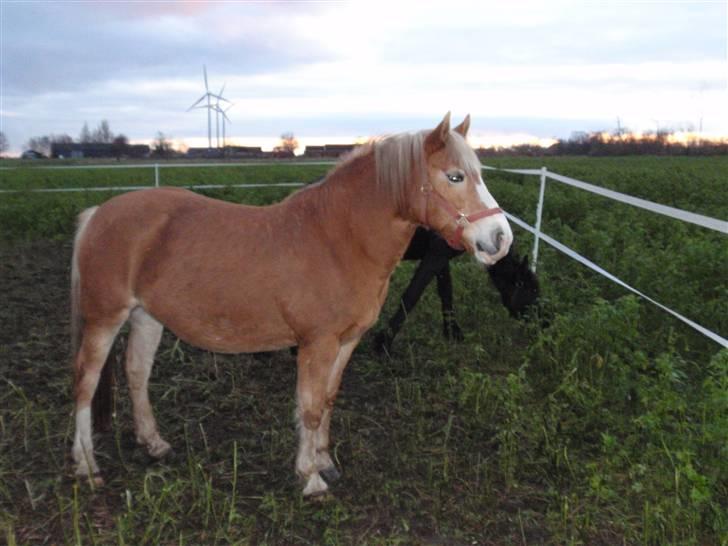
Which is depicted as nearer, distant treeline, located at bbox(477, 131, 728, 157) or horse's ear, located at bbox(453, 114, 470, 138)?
horse's ear, located at bbox(453, 114, 470, 138)

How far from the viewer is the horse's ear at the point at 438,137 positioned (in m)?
3.06

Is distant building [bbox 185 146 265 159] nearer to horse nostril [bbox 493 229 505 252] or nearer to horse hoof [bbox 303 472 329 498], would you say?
horse hoof [bbox 303 472 329 498]

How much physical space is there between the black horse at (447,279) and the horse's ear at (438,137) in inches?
107

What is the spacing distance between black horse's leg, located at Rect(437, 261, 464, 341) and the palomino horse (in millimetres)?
2533

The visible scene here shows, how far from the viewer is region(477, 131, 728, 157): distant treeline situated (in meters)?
56.8

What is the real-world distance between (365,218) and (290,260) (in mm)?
434

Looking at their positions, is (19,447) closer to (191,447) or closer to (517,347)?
(191,447)

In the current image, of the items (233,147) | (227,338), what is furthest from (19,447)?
(233,147)

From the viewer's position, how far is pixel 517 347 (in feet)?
18.9

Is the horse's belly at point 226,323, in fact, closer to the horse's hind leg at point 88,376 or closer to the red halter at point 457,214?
the horse's hind leg at point 88,376

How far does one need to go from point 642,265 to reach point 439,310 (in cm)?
199

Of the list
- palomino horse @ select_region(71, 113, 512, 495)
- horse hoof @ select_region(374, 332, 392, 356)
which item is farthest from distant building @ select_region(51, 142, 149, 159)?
palomino horse @ select_region(71, 113, 512, 495)

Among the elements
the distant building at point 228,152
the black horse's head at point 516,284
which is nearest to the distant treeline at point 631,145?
the distant building at point 228,152

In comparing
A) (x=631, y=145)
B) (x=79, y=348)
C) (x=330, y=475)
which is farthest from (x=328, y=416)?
(x=631, y=145)
